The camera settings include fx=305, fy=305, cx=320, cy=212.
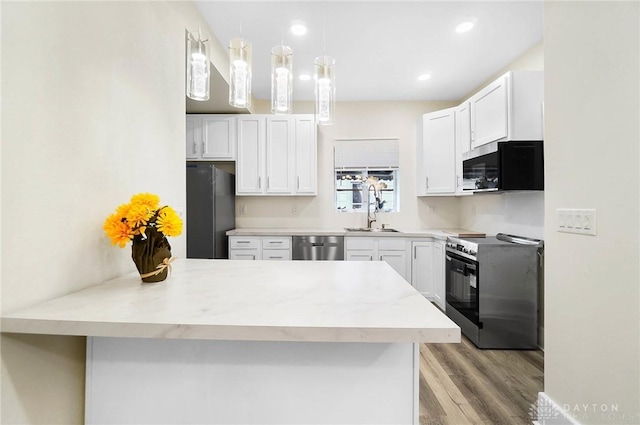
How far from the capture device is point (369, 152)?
4.40 meters

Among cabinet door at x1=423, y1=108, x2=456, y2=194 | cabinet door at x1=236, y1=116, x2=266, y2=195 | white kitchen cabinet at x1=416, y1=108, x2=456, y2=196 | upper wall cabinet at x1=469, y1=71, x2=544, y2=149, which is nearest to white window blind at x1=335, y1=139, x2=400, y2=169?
white kitchen cabinet at x1=416, y1=108, x2=456, y2=196

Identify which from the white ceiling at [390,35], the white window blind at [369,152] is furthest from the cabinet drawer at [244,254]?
the white ceiling at [390,35]

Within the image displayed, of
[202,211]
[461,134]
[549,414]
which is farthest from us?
[461,134]

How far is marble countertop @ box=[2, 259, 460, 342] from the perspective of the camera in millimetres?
805

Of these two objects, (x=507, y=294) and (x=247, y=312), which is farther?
(x=507, y=294)

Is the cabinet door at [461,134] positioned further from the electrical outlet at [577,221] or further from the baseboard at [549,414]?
the baseboard at [549,414]

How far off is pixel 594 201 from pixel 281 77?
156 cm

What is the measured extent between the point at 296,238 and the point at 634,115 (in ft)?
10.0

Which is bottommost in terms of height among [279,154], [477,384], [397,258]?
[477,384]

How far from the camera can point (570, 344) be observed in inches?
60.5

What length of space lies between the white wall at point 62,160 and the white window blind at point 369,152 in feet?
9.94

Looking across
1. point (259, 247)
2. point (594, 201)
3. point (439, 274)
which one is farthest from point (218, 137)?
point (594, 201)

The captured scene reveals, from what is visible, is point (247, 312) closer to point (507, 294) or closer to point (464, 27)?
point (507, 294)

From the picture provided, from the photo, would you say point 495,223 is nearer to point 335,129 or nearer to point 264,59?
point 335,129
